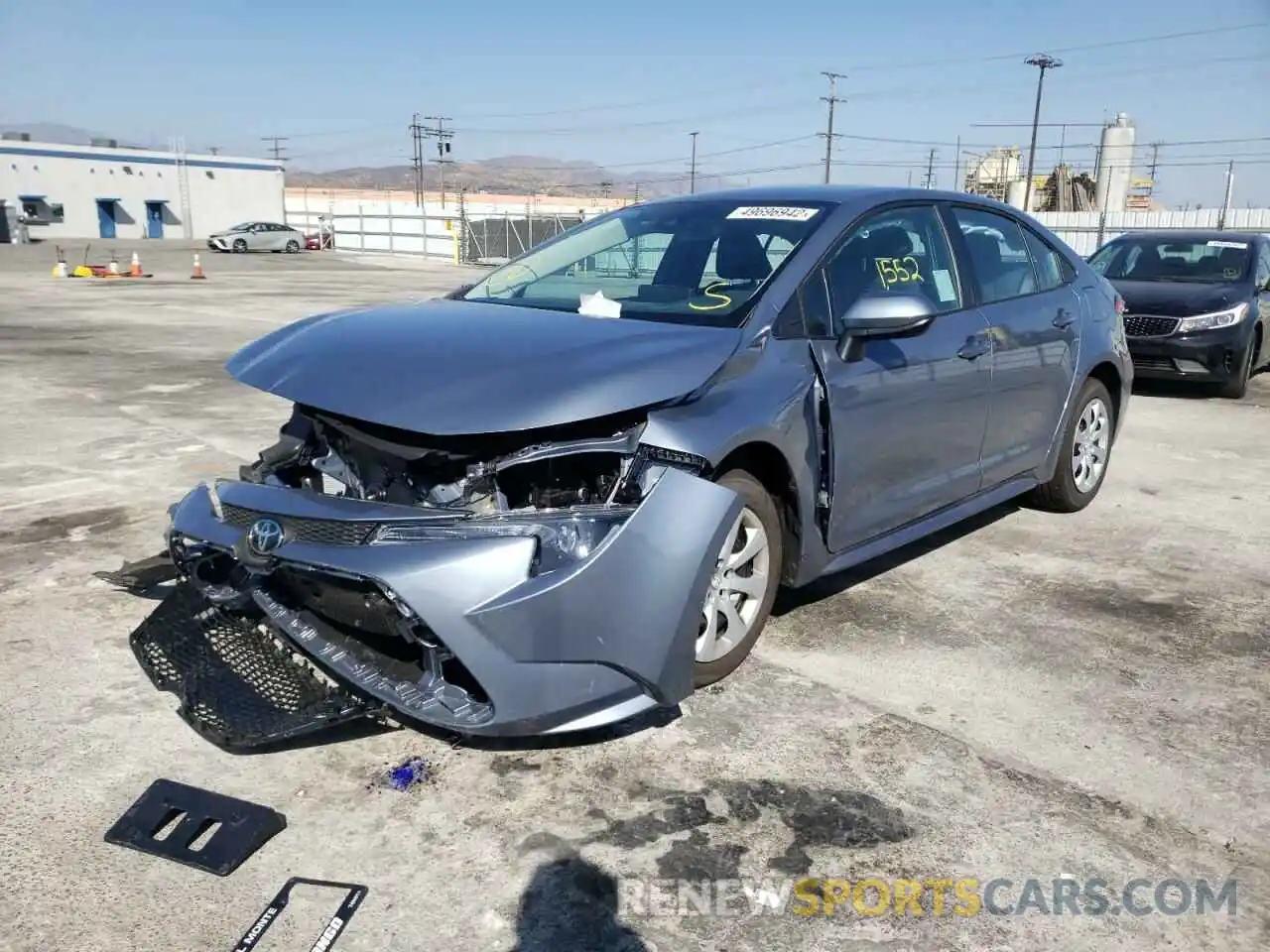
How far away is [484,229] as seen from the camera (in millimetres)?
40219

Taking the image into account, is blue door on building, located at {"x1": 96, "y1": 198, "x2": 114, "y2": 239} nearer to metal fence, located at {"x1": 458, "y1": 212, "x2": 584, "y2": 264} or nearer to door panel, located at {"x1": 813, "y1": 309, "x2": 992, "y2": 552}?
metal fence, located at {"x1": 458, "y1": 212, "x2": 584, "y2": 264}

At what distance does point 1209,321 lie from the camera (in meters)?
9.39

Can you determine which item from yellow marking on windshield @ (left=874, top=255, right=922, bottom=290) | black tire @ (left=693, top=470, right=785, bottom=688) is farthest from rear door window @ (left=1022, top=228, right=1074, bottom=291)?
black tire @ (left=693, top=470, right=785, bottom=688)

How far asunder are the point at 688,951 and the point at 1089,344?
4.15m

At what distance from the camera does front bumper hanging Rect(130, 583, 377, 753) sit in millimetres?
2949

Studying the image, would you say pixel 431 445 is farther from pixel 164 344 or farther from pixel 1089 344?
pixel 164 344

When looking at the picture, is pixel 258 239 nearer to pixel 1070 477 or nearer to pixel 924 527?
pixel 1070 477

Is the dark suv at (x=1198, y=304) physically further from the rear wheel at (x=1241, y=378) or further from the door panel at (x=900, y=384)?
the door panel at (x=900, y=384)

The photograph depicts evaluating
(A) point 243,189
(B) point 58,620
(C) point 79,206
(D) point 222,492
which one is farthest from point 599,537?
(A) point 243,189

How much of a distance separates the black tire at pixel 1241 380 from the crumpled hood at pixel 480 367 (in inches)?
316

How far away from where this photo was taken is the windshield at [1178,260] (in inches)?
400

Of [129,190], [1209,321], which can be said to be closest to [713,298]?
[1209,321]

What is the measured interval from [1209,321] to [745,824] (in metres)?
8.56

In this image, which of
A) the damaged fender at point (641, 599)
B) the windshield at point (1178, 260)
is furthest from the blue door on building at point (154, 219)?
the damaged fender at point (641, 599)
